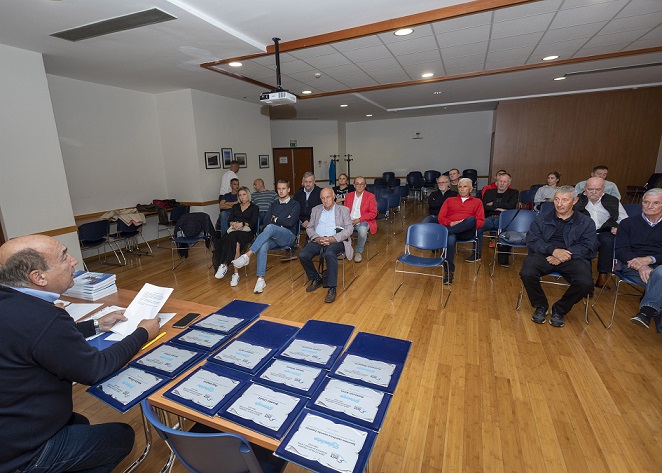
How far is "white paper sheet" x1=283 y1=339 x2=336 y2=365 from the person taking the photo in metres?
1.49

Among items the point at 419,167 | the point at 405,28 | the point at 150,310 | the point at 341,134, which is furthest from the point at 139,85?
the point at 419,167

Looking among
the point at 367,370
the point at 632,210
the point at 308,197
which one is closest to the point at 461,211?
the point at 632,210

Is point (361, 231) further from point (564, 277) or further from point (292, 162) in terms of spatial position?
point (292, 162)

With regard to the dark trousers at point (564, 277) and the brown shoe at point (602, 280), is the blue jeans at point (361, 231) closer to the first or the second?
the dark trousers at point (564, 277)

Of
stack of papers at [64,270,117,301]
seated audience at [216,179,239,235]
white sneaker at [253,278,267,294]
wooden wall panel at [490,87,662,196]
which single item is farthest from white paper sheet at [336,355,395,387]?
wooden wall panel at [490,87,662,196]

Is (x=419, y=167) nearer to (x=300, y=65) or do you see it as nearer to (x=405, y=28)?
(x=300, y=65)

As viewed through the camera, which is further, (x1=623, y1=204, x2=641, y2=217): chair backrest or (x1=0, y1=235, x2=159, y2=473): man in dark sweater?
(x1=623, y1=204, x2=641, y2=217): chair backrest

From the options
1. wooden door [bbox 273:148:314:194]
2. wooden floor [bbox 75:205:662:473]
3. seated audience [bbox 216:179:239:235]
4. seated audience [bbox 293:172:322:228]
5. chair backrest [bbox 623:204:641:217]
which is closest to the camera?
wooden floor [bbox 75:205:662:473]

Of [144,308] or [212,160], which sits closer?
[144,308]

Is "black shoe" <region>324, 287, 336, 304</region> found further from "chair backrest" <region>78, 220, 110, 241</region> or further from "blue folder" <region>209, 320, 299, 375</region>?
"chair backrest" <region>78, 220, 110, 241</region>

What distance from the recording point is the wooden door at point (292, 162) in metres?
12.6

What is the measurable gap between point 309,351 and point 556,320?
2973 mm

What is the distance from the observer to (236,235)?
4.93 m

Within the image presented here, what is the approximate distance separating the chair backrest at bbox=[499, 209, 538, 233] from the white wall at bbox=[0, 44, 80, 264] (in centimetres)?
646
